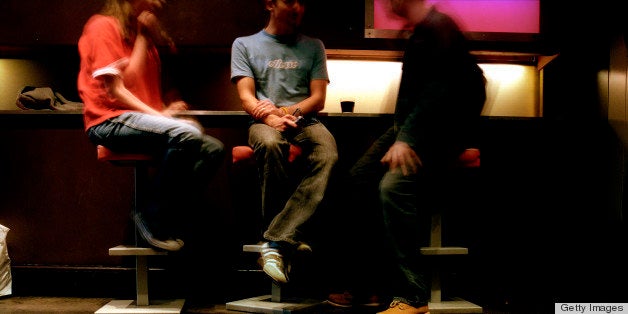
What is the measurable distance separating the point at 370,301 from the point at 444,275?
1.84 feet

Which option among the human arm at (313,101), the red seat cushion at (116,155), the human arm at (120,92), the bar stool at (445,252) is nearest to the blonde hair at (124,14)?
the human arm at (120,92)

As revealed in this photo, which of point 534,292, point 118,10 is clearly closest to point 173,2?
point 118,10

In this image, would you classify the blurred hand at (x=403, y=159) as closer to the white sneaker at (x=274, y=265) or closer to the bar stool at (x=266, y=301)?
the bar stool at (x=266, y=301)

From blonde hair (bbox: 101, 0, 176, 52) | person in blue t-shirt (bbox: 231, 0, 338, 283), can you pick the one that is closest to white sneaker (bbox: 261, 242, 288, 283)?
person in blue t-shirt (bbox: 231, 0, 338, 283)

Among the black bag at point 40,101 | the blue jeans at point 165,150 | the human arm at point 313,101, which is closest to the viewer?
the blue jeans at point 165,150

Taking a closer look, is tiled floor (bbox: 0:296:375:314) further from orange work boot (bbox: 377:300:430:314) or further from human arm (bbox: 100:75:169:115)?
human arm (bbox: 100:75:169:115)

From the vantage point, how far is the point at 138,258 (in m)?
2.83

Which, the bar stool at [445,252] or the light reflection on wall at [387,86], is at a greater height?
the light reflection on wall at [387,86]

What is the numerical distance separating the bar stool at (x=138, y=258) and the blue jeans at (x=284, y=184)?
53cm

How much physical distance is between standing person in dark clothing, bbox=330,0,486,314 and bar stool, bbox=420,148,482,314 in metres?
0.05

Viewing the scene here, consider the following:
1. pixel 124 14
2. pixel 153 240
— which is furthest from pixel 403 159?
pixel 124 14

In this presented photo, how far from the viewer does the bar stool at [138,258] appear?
8.96ft

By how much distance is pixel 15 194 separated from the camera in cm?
344

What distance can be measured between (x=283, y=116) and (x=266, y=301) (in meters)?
0.91
